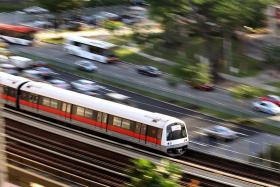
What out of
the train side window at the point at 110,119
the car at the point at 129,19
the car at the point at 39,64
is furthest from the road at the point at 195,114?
the car at the point at 129,19

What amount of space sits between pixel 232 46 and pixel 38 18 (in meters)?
16.7

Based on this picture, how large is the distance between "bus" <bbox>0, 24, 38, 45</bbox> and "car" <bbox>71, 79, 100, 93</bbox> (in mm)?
9031

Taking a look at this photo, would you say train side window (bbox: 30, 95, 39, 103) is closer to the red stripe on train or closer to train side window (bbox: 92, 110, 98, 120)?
the red stripe on train

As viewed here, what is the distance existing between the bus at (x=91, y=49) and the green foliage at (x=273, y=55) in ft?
32.3

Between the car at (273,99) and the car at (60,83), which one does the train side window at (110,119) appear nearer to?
the car at (60,83)

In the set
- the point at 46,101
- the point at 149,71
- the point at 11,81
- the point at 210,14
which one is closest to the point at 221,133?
the point at 46,101

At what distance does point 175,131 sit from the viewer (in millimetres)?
15266

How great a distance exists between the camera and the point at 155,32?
3788 cm

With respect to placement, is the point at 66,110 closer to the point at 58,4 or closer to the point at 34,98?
the point at 34,98

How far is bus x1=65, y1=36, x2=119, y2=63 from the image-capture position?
1266 inches

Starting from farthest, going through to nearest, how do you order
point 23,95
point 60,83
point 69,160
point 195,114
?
1. point 60,83
2. point 195,114
3. point 23,95
4. point 69,160

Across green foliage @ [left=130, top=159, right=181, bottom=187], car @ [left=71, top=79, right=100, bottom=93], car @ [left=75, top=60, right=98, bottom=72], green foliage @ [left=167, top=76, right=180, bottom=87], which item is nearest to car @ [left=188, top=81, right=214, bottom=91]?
green foliage @ [left=167, top=76, right=180, bottom=87]

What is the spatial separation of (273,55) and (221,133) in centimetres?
1466

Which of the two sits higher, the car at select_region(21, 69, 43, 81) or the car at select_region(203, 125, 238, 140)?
the car at select_region(203, 125, 238, 140)
